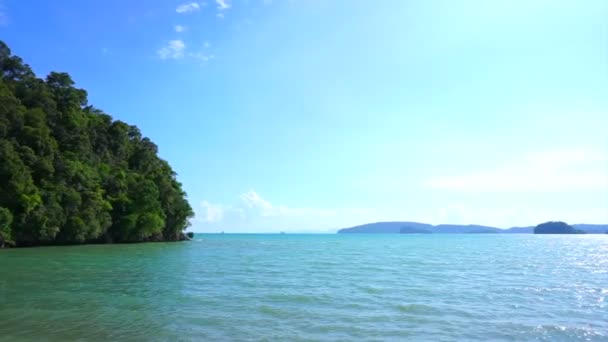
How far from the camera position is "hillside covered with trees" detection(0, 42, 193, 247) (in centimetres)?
5228

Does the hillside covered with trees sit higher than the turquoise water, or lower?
higher

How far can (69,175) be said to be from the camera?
60.2 m

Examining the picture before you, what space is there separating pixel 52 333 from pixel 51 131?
62693mm

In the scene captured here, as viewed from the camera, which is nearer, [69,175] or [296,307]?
[296,307]

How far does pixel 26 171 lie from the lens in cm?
5197

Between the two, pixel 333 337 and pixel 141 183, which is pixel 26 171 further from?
pixel 333 337

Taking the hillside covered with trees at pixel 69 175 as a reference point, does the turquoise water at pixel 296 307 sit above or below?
below

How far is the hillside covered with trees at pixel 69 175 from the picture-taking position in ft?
172

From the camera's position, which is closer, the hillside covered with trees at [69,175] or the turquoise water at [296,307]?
the turquoise water at [296,307]

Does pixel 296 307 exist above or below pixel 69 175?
below

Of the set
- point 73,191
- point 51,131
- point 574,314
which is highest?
point 51,131

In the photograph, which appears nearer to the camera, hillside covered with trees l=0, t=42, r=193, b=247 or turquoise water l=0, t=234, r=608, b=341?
turquoise water l=0, t=234, r=608, b=341

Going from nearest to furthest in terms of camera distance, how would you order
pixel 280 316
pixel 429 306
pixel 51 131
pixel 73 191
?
pixel 280 316, pixel 429 306, pixel 73 191, pixel 51 131

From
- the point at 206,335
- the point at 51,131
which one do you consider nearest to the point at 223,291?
the point at 206,335
